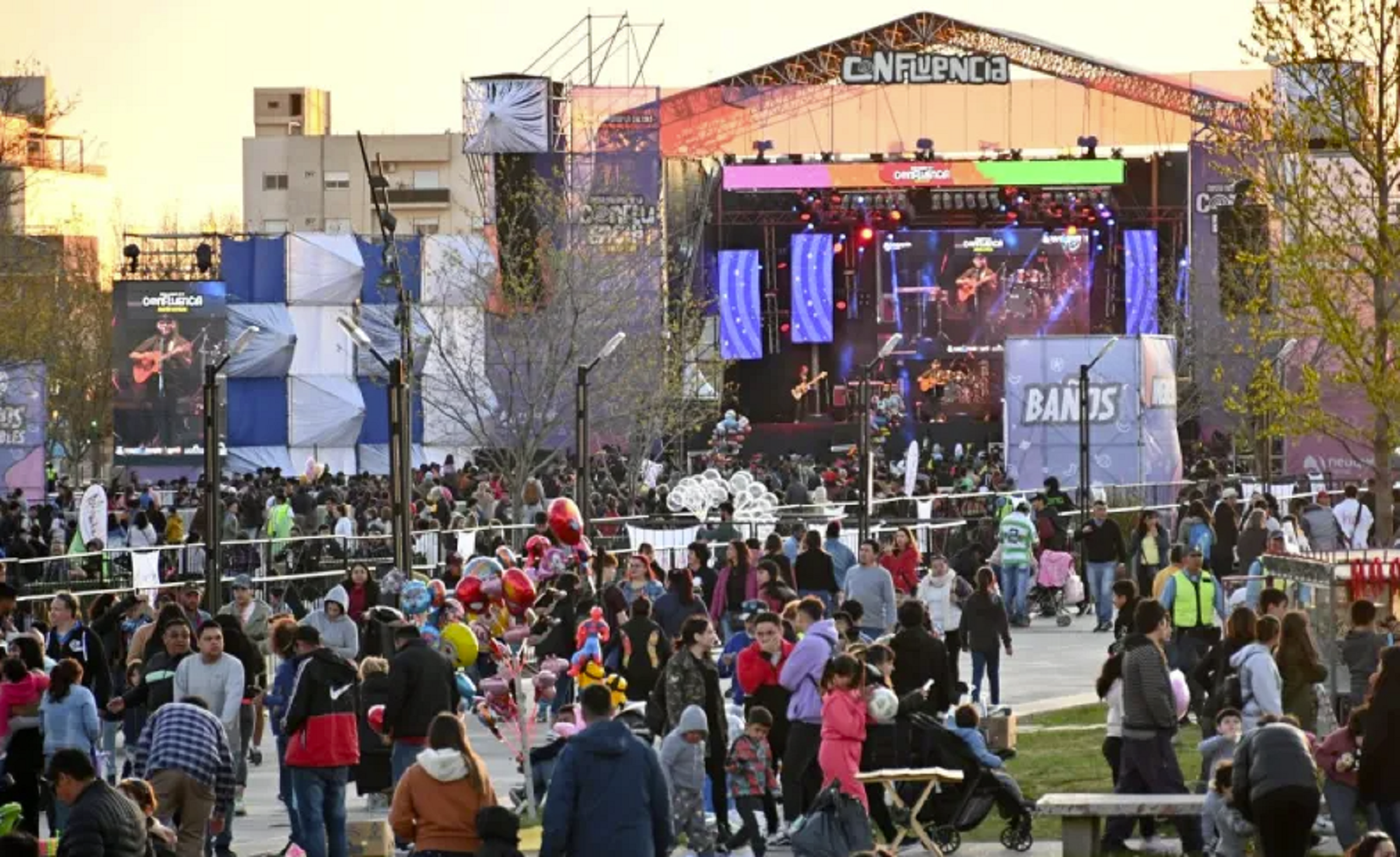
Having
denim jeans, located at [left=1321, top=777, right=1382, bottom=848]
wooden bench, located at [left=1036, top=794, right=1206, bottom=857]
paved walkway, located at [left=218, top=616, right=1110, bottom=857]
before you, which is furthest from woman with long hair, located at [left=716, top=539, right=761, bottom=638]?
denim jeans, located at [left=1321, top=777, right=1382, bottom=848]

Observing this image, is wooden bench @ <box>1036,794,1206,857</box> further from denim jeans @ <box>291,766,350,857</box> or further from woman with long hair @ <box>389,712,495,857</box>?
woman with long hair @ <box>389,712,495,857</box>

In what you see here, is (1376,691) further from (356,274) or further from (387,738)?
(356,274)

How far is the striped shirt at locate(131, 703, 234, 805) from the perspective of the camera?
15.3 m

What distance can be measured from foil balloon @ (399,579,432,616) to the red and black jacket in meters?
2.86

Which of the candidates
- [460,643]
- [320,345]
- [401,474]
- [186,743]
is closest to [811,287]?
[320,345]

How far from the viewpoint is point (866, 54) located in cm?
7000

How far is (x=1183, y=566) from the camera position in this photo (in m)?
23.5

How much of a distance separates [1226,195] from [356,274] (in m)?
21.0

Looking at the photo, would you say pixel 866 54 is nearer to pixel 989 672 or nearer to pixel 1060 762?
pixel 989 672

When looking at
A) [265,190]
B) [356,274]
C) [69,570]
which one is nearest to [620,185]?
[356,274]

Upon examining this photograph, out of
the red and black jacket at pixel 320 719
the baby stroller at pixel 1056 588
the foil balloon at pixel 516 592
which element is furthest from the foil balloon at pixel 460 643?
the baby stroller at pixel 1056 588

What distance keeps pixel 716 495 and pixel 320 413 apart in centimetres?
2961

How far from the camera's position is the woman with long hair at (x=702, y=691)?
57.6ft

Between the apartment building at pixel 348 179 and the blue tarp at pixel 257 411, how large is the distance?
71634 millimetres
